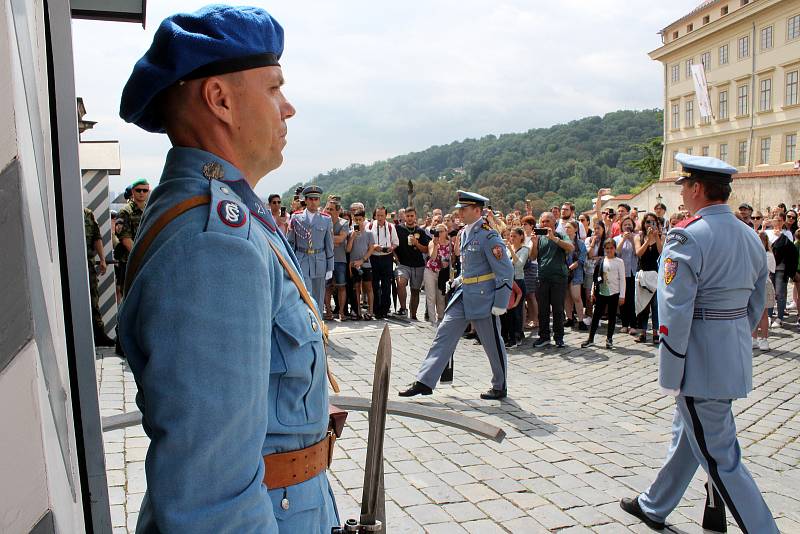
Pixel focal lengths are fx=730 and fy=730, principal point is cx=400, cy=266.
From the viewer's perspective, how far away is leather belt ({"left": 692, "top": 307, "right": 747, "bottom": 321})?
4070 mm

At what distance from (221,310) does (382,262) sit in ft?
40.1

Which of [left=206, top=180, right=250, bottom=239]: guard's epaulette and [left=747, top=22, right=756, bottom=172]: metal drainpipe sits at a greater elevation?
[left=747, top=22, right=756, bottom=172]: metal drainpipe

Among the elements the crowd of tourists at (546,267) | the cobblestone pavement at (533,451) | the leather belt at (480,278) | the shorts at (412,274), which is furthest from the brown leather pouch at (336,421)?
the shorts at (412,274)

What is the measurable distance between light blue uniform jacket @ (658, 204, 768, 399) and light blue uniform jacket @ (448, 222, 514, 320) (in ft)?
11.5

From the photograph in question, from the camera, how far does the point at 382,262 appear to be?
13.5 metres

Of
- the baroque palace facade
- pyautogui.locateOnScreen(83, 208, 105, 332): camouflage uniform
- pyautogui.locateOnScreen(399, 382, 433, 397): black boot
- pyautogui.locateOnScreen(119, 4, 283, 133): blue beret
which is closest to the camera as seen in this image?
pyautogui.locateOnScreen(119, 4, 283, 133): blue beret

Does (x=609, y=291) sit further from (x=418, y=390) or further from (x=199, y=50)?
(x=199, y=50)

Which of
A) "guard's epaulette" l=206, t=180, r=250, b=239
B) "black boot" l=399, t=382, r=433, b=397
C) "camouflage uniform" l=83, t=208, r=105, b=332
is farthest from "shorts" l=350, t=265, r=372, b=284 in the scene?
"guard's epaulette" l=206, t=180, r=250, b=239

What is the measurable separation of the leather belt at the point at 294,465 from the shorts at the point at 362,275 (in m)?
11.5

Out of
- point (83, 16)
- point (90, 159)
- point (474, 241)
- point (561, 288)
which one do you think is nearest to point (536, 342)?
point (561, 288)

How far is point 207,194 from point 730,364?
3365mm

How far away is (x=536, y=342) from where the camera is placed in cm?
1134

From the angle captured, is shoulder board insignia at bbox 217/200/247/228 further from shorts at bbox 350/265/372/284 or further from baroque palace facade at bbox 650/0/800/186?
baroque palace facade at bbox 650/0/800/186

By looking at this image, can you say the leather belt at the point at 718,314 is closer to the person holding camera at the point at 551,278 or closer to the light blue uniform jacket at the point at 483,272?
the light blue uniform jacket at the point at 483,272
